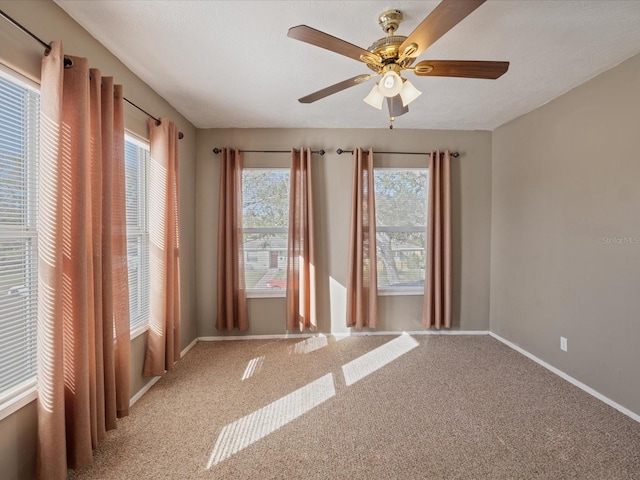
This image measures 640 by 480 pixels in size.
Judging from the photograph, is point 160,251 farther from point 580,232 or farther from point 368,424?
point 580,232

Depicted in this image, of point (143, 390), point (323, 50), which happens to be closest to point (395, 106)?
point (323, 50)

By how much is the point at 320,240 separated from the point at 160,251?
1.76 m

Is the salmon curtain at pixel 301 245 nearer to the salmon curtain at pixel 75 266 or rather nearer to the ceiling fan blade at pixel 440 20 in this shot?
the salmon curtain at pixel 75 266

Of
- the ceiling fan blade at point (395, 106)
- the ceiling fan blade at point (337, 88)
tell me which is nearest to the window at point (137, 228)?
the ceiling fan blade at point (337, 88)

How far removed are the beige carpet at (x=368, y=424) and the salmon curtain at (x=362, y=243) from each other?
2.14 feet

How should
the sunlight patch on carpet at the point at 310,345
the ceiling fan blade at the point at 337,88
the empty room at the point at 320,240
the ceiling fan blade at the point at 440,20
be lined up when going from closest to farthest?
the ceiling fan blade at the point at 440,20
the empty room at the point at 320,240
the ceiling fan blade at the point at 337,88
the sunlight patch on carpet at the point at 310,345

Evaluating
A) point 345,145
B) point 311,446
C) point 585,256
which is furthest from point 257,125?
point 585,256

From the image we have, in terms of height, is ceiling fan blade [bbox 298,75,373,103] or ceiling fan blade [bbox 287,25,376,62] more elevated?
ceiling fan blade [bbox 287,25,376,62]

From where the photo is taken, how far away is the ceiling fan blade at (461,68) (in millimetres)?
1582

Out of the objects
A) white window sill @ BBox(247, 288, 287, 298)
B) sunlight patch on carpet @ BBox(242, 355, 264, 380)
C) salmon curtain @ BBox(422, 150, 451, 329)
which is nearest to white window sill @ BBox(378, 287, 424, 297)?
salmon curtain @ BBox(422, 150, 451, 329)

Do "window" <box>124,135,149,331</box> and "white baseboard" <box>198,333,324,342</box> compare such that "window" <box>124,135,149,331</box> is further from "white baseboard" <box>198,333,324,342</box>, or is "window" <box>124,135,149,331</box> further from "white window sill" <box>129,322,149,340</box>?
"white baseboard" <box>198,333,324,342</box>

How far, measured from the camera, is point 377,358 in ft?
10.2

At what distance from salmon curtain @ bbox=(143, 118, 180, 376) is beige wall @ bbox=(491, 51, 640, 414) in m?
3.45

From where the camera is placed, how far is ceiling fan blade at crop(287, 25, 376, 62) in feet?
4.51
